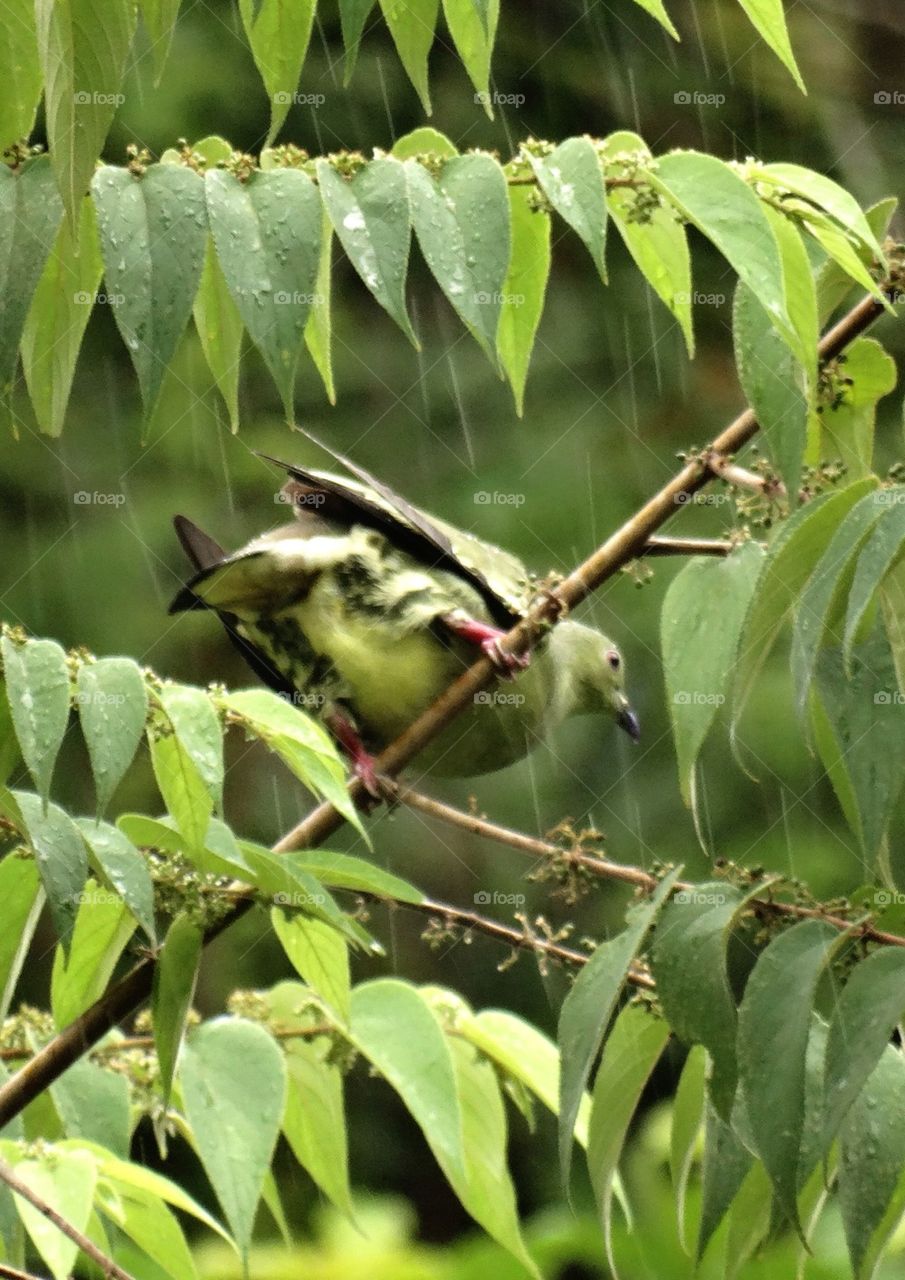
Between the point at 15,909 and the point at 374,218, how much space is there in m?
0.84

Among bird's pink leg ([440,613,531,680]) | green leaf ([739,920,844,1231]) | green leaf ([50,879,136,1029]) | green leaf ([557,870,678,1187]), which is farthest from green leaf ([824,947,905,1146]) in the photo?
bird's pink leg ([440,613,531,680])

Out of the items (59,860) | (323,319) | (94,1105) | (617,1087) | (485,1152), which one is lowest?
(485,1152)

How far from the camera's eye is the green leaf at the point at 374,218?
5.41 ft

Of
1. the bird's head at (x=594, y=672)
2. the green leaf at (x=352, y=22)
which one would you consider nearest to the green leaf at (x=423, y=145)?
the green leaf at (x=352, y=22)

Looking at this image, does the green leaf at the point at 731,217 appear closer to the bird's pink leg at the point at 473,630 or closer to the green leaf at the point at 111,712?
the green leaf at the point at 111,712

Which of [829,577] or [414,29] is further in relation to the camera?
[414,29]

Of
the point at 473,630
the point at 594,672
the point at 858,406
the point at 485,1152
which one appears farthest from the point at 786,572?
the point at 594,672

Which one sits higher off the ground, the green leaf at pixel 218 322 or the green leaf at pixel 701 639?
the green leaf at pixel 218 322

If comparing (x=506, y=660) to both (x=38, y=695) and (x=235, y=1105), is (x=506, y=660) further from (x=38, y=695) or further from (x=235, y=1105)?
(x=38, y=695)

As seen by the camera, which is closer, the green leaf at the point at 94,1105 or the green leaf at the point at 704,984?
the green leaf at the point at 704,984

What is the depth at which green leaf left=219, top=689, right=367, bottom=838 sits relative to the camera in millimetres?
1725

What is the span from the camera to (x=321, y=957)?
6.31 ft

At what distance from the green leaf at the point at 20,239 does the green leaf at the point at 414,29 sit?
0.39 m

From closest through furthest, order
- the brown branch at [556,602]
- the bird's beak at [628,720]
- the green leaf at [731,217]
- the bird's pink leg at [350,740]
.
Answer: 1. the green leaf at [731,217]
2. the brown branch at [556,602]
3. the bird's pink leg at [350,740]
4. the bird's beak at [628,720]
